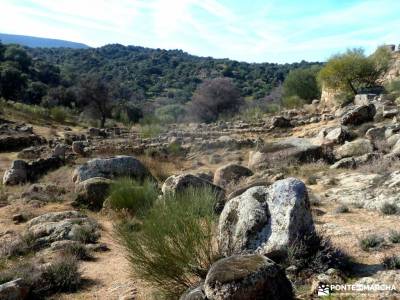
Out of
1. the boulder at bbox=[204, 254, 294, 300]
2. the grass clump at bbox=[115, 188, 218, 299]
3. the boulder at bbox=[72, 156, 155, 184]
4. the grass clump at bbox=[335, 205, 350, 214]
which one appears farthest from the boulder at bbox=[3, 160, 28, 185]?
the boulder at bbox=[204, 254, 294, 300]

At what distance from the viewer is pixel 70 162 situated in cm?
1608

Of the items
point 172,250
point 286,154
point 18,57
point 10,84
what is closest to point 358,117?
point 286,154

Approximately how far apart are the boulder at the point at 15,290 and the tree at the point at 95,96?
3041 cm

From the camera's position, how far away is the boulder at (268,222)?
5277 mm

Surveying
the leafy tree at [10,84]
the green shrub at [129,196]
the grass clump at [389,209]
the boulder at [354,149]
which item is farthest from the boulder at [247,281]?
the leafy tree at [10,84]

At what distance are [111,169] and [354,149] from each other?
702 centimetres

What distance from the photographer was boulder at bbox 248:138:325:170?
1390 cm

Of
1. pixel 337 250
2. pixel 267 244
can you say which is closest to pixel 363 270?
pixel 337 250

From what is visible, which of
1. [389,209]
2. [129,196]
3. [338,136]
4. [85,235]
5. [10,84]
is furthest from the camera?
[10,84]

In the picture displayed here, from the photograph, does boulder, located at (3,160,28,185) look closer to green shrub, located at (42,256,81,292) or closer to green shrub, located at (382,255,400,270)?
green shrub, located at (42,256,81,292)

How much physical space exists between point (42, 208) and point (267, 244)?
7.00m

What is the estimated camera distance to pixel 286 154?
14.0 metres

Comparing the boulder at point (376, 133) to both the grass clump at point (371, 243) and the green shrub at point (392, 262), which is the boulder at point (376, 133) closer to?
the grass clump at point (371, 243)

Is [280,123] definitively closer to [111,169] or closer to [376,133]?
[376,133]
